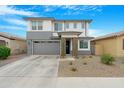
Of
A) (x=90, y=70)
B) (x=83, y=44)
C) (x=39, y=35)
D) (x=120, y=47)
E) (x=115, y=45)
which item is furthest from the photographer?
(x=83, y=44)

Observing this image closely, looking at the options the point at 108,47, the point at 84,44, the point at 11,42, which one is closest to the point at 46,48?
the point at 11,42

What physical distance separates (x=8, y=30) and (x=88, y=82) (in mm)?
35839

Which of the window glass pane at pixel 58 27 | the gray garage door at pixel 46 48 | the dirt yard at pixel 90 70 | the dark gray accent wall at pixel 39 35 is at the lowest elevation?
the dirt yard at pixel 90 70

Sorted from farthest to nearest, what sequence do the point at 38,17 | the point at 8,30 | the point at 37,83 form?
the point at 8,30 → the point at 38,17 → the point at 37,83

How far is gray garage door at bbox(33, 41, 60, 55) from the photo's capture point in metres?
27.7

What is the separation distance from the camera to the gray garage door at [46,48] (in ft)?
90.8

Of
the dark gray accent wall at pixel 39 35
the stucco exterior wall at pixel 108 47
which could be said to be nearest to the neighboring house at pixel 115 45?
the stucco exterior wall at pixel 108 47

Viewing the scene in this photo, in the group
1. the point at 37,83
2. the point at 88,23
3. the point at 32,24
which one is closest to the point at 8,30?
the point at 32,24

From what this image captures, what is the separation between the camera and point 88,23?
28219mm

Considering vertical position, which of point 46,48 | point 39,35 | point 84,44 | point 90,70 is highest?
point 39,35

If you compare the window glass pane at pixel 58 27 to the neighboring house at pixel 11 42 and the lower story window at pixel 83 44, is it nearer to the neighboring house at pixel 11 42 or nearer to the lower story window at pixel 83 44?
the lower story window at pixel 83 44

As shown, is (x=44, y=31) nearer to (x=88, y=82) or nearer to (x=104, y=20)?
(x=104, y=20)

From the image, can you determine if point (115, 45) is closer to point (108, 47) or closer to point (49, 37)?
point (108, 47)

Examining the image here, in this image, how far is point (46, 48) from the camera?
27703 millimetres
